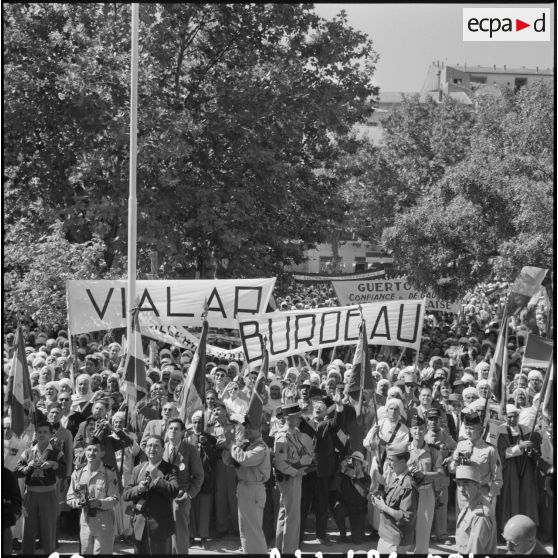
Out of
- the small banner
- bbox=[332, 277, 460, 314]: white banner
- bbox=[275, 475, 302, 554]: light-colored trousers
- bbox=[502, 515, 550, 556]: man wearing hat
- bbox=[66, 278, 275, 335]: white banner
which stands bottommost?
bbox=[275, 475, 302, 554]: light-colored trousers

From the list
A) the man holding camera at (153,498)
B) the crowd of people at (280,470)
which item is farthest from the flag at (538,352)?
the man holding camera at (153,498)

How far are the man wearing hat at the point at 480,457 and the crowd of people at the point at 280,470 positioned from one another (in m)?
0.01

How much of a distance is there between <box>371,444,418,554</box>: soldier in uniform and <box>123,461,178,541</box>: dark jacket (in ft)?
5.98

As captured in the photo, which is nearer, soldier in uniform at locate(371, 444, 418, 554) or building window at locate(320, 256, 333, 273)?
soldier in uniform at locate(371, 444, 418, 554)

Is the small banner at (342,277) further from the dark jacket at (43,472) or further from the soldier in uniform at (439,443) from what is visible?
the dark jacket at (43,472)

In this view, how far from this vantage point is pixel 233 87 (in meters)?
25.9

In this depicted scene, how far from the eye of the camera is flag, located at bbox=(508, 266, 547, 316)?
10.6 metres

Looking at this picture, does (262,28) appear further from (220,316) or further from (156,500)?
(156,500)

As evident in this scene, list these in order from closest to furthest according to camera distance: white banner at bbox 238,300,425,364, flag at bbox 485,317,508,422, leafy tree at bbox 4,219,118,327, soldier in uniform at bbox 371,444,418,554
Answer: soldier in uniform at bbox 371,444,418,554 → flag at bbox 485,317,508,422 → white banner at bbox 238,300,425,364 → leafy tree at bbox 4,219,118,327

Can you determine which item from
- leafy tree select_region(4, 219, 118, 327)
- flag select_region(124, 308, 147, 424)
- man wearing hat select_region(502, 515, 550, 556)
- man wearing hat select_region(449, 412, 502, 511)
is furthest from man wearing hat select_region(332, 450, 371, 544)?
leafy tree select_region(4, 219, 118, 327)

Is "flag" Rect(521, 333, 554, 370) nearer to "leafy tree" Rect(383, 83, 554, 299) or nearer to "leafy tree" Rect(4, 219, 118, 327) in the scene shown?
"leafy tree" Rect(4, 219, 118, 327)

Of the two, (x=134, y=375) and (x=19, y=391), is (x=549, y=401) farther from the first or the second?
(x=19, y=391)

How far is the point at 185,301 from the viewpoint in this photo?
49.3ft

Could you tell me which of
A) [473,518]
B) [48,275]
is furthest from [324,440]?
[48,275]
